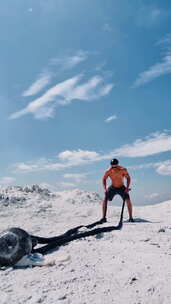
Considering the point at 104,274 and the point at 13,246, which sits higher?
the point at 13,246

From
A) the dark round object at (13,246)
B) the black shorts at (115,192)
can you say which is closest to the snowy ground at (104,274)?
the dark round object at (13,246)

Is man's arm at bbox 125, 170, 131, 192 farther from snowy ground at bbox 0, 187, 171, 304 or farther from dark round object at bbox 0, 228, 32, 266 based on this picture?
dark round object at bbox 0, 228, 32, 266

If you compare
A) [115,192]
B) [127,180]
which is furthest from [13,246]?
[127,180]

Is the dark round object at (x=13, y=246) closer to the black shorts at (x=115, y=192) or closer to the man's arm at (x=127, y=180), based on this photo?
the black shorts at (x=115, y=192)

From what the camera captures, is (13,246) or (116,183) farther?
(116,183)

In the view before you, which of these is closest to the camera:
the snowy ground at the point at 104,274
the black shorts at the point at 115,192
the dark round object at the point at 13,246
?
the snowy ground at the point at 104,274

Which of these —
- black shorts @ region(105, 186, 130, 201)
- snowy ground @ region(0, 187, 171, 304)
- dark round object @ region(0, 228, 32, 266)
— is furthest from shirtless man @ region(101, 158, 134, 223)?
dark round object @ region(0, 228, 32, 266)

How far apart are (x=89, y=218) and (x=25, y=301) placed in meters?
7.36

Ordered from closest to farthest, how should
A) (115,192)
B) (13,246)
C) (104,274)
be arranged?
(104,274) → (13,246) → (115,192)

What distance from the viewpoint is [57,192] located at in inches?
654

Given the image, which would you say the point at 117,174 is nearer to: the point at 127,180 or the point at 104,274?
the point at 127,180

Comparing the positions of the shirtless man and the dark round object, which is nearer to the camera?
the dark round object

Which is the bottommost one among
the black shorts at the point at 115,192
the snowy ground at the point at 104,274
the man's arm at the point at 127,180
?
the snowy ground at the point at 104,274

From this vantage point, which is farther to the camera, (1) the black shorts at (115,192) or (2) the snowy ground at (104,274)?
(1) the black shorts at (115,192)
